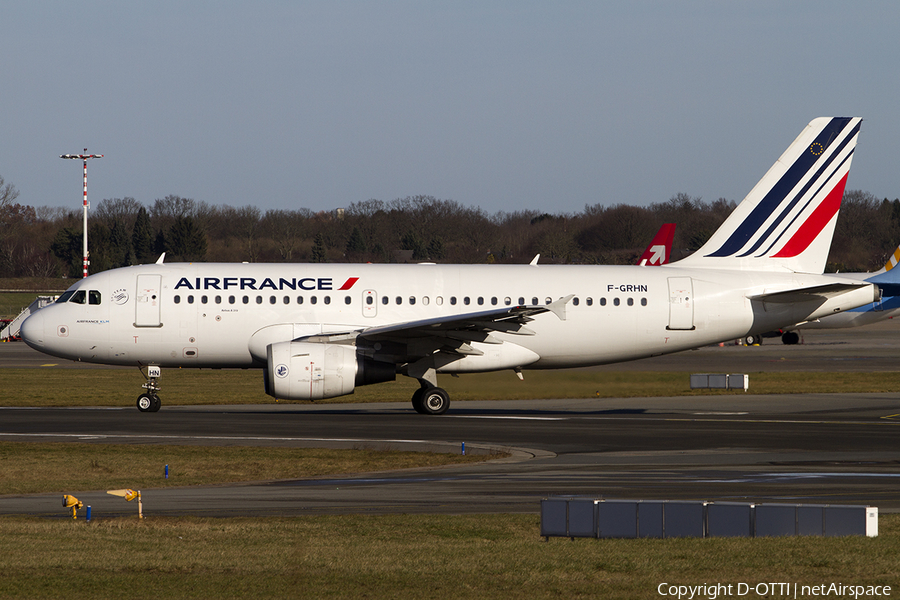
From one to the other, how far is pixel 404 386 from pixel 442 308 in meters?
11.3

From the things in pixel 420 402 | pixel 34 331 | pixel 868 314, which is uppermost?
pixel 868 314

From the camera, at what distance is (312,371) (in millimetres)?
27969

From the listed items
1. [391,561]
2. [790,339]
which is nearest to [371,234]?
[790,339]

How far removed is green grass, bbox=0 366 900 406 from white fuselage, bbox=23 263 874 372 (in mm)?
1815

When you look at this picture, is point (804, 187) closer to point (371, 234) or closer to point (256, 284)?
point (256, 284)

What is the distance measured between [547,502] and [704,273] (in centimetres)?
2029

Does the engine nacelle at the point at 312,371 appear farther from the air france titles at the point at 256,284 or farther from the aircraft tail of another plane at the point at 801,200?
the aircraft tail of another plane at the point at 801,200

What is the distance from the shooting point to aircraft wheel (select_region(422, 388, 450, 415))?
2997 centimetres

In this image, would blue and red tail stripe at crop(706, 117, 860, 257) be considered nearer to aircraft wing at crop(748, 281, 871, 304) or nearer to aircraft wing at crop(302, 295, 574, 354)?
aircraft wing at crop(748, 281, 871, 304)

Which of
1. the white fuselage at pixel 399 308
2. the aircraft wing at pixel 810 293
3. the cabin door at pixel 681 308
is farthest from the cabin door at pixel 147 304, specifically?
the aircraft wing at pixel 810 293

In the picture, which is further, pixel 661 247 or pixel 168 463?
pixel 661 247

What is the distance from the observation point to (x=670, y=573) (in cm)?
1039

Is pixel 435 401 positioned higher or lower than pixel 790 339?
lower

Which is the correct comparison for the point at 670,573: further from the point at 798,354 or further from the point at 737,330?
the point at 798,354
